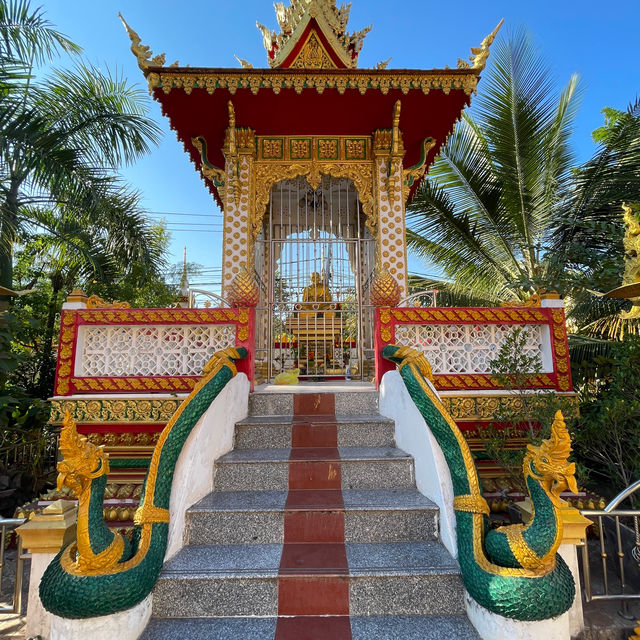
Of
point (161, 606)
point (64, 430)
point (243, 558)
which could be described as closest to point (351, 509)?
point (243, 558)

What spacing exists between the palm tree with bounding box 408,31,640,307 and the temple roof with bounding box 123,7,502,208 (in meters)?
2.21

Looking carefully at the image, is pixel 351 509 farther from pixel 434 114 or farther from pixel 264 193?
pixel 434 114

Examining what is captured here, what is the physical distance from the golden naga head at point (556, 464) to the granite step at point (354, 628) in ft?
2.57

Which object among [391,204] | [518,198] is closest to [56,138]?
[391,204]

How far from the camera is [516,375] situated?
3.47 metres

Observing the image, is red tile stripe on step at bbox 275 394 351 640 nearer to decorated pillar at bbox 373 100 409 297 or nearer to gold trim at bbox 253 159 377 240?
decorated pillar at bbox 373 100 409 297

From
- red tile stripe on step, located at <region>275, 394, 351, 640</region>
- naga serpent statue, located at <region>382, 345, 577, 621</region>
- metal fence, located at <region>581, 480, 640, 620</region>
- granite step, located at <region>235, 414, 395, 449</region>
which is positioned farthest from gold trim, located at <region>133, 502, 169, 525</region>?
metal fence, located at <region>581, 480, 640, 620</region>

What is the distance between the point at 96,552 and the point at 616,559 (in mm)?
3563

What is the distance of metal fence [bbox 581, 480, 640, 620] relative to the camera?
2236 mm

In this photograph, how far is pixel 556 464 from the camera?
67.7 inches

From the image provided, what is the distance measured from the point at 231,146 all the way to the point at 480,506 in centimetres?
522

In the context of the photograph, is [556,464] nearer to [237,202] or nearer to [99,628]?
[99,628]

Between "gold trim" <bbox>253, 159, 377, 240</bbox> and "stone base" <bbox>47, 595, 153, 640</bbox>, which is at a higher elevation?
"gold trim" <bbox>253, 159, 377, 240</bbox>

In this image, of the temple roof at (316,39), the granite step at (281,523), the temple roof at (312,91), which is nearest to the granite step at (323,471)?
the granite step at (281,523)
